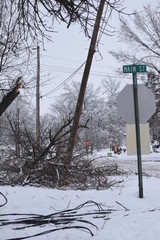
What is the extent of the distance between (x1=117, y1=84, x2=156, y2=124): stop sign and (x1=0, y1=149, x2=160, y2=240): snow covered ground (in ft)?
5.08

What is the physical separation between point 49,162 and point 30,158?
2.89 ft

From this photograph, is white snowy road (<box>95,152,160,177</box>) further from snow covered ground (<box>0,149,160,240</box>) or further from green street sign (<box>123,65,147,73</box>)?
green street sign (<box>123,65,147,73</box>)

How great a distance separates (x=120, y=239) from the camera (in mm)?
3248

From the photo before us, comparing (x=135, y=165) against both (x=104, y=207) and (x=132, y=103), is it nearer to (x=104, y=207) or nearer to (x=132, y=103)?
(x=132, y=103)

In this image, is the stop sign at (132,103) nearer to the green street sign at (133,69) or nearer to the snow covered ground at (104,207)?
the green street sign at (133,69)

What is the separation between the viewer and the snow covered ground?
3439 mm

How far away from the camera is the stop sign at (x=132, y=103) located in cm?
557

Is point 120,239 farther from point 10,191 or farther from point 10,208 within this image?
point 10,191

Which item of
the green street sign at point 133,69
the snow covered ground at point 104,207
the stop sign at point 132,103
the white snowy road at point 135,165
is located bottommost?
the white snowy road at point 135,165

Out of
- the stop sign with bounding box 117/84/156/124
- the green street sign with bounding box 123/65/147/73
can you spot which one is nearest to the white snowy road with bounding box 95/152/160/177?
the stop sign with bounding box 117/84/156/124

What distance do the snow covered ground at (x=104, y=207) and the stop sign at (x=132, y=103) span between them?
1.55 m

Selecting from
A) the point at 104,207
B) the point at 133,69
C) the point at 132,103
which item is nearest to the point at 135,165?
the point at 132,103

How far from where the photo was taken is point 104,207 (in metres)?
4.73

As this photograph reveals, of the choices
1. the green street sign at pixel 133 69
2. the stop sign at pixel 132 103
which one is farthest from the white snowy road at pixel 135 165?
the green street sign at pixel 133 69
